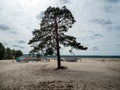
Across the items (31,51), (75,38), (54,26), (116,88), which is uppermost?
(54,26)

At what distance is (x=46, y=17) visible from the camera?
1191 inches

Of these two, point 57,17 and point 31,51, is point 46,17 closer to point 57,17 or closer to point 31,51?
point 57,17

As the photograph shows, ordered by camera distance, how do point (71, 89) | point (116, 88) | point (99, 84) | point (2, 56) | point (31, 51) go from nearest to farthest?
point (71, 89) < point (116, 88) < point (99, 84) < point (31, 51) < point (2, 56)

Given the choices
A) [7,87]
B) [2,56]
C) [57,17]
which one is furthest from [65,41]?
[2,56]

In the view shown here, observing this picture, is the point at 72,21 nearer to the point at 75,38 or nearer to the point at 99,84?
the point at 75,38

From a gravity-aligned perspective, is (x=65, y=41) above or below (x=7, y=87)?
above

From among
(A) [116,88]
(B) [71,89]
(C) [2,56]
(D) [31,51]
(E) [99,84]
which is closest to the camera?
(B) [71,89]

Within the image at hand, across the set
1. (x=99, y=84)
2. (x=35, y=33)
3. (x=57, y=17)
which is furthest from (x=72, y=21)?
(x=99, y=84)

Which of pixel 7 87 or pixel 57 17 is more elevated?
pixel 57 17

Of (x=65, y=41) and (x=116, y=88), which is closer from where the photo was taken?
(x=116, y=88)

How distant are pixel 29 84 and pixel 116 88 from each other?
25.0ft

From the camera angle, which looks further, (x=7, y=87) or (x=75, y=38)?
(x=75, y=38)

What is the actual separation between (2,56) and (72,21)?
202 ft

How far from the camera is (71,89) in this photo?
1558 centimetres
